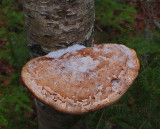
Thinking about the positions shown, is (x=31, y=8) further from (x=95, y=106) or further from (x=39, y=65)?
(x=95, y=106)

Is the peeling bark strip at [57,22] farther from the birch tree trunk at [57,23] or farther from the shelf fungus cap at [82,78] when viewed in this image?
the shelf fungus cap at [82,78]

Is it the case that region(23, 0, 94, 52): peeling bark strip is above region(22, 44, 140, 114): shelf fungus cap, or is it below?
above

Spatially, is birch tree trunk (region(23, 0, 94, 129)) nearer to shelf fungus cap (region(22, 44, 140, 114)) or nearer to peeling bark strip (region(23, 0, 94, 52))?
peeling bark strip (region(23, 0, 94, 52))

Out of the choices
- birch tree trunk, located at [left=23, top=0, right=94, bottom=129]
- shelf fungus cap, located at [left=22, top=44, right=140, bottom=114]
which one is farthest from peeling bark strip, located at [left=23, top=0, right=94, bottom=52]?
shelf fungus cap, located at [left=22, top=44, right=140, bottom=114]

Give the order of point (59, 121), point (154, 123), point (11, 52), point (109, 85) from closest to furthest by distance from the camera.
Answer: point (109, 85) < point (59, 121) < point (154, 123) < point (11, 52)

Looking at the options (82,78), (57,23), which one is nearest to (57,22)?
(57,23)

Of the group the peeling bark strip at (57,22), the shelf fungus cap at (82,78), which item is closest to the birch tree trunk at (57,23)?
the peeling bark strip at (57,22)

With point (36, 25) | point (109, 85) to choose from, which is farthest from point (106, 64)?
point (36, 25)
